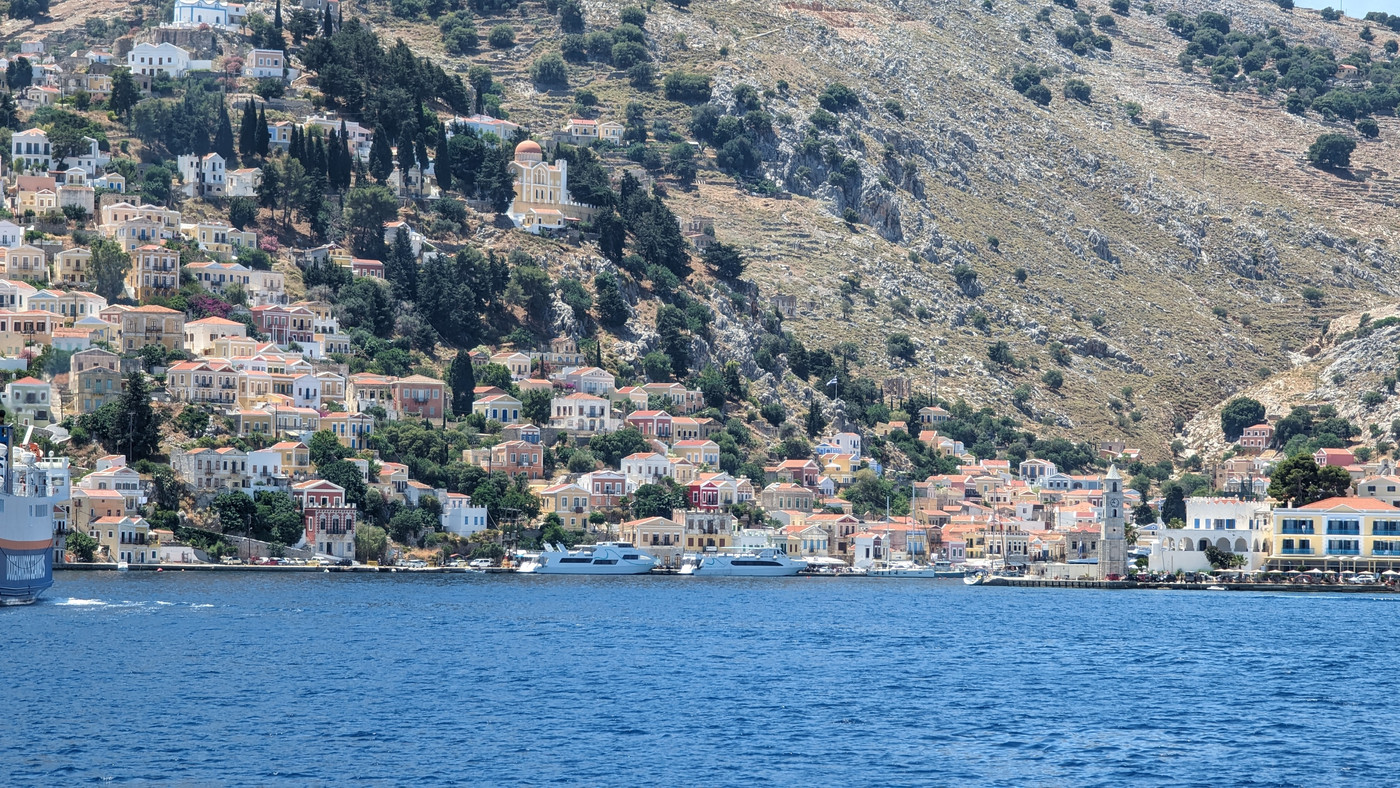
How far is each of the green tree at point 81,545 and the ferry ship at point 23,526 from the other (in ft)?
78.0

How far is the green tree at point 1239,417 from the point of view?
178 metres

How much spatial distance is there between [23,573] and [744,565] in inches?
2314

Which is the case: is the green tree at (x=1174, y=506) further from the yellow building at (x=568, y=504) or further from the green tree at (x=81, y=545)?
the green tree at (x=81, y=545)

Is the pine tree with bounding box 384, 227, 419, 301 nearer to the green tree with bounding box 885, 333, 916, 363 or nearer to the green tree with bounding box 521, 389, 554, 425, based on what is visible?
the green tree with bounding box 521, 389, 554, 425

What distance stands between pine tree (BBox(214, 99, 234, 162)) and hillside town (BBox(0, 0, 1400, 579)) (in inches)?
12.6

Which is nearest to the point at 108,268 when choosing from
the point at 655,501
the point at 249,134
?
the point at 249,134

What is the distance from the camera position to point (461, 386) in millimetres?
145625

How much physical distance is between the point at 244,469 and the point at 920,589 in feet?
134

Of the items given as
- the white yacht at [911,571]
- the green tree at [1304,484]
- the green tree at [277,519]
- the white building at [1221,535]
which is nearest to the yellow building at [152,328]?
the green tree at [277,519]

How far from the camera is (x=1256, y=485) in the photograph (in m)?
164

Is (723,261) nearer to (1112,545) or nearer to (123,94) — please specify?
(123,94)

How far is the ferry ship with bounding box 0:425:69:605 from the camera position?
87.2 metres

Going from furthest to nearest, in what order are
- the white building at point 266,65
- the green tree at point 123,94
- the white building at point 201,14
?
the white building at point 201,14, the white building at point 266,65, the green tree at point 123,94

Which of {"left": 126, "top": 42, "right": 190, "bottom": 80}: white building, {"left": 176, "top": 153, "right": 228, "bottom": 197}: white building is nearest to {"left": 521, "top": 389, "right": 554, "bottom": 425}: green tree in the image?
{"left": 176, "top": 153, "right": 228, "bottom": 197}: white building
